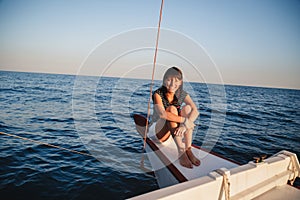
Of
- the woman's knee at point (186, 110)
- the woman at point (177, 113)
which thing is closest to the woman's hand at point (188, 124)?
the woman at point (177, 113)

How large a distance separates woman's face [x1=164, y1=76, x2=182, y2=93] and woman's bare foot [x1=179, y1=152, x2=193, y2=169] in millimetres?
944

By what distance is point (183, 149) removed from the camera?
2568 mm

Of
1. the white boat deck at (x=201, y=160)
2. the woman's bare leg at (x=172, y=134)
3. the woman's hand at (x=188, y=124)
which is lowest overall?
the white boat deck at (x=201, y=160)

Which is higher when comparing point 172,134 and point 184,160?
point 172,134

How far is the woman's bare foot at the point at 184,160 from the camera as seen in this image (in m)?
2.36

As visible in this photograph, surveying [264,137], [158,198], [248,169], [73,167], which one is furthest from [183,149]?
[264,137]

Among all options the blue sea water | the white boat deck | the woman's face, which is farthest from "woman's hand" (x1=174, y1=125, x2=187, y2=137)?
the blue sea water

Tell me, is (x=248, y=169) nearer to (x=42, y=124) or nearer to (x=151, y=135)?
(x=151, y=135)

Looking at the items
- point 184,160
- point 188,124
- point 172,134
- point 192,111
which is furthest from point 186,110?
point 184,160

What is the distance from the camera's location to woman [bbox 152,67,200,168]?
2502 mm

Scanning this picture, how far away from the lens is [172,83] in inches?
108

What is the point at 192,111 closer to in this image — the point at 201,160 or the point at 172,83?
the point at 172,83

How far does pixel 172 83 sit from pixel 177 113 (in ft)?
1.48

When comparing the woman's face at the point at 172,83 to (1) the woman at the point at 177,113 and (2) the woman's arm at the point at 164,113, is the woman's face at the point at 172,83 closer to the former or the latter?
(1) the woman at the point at 177,113
